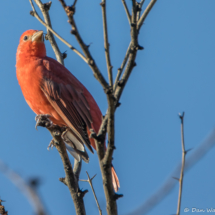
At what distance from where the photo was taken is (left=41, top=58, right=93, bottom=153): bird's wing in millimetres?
4842

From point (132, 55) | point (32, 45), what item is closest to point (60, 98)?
point (32, 45)

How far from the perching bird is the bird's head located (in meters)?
0.02

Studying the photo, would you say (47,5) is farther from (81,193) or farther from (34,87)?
(81,193)

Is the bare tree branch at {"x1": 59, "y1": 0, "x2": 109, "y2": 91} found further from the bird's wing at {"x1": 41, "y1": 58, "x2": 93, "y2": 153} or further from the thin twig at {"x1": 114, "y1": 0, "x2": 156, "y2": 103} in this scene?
the bird's wing at {"x1": 41, "y1": 58, "x2": 93, "y2": 153}

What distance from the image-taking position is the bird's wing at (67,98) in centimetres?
484

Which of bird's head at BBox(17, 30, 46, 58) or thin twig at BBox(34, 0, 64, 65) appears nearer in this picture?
thin twig at BBox(34, 0, 64, 65)

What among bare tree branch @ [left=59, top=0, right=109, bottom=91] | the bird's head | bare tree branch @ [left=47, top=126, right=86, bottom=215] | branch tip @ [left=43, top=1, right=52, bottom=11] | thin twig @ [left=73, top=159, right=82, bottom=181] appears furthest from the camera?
the bird's head

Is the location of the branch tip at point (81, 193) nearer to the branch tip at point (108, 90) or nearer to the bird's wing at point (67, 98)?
the bird's wing at point (67, 98)

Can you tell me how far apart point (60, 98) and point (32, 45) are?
1.13 m

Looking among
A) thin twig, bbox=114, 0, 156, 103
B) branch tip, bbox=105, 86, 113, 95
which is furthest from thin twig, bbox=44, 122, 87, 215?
branch tip, bbox=105, 86, 113, 95

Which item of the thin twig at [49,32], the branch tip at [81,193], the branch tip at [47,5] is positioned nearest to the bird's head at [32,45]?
the thin twig at [49,32]

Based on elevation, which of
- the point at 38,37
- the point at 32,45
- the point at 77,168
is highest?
the point at 38,37

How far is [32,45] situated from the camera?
18.3 ft

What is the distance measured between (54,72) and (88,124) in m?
0.92
